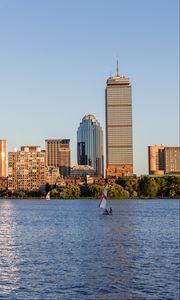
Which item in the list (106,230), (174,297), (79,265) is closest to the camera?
(174,297)

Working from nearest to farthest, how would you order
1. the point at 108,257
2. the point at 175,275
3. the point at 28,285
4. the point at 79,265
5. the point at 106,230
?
1. the point at 28,285
2. the point at 175,275
3. the point at 79,265
4. the point at 108,257
5. the point at 106,230

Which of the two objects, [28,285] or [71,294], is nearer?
[71,294]

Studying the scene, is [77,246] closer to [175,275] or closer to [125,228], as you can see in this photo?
[175,275]

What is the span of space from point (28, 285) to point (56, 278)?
Result: 3.19 meters

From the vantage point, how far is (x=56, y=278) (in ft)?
157

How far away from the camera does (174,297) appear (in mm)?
40844

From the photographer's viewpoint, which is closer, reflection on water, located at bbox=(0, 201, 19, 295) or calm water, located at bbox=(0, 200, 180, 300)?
calm water, located at bbox=(0, 200, 180, 300)

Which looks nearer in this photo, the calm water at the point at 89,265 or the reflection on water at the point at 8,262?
the calm water at the point at 89,265

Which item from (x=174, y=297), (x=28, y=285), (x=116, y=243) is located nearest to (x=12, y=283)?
(x=28, y=285)

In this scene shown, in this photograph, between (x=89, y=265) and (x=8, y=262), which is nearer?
(x=89, y=265)

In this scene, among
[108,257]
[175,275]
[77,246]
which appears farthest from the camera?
[77,246]

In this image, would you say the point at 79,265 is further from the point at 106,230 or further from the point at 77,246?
the point at 106,230

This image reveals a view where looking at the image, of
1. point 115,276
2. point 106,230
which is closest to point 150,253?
point 115,276

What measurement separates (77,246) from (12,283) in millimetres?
23040
